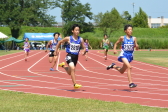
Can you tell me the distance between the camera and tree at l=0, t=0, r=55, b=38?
6912cm

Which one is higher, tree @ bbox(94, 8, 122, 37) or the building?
the building

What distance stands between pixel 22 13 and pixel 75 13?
1645 cm

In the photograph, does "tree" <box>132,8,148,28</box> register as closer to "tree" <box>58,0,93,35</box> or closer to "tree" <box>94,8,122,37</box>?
"tree" <box>58,0,93,35</box>

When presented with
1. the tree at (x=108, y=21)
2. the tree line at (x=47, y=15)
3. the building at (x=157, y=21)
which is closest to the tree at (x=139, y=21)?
the tree line at (x=47, y=15)

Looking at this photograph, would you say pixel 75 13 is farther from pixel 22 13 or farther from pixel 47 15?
pixel 22 13

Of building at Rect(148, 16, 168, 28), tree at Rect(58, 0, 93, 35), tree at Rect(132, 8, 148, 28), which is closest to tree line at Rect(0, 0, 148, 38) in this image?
tree at Rect(58, 0, 93, 35)

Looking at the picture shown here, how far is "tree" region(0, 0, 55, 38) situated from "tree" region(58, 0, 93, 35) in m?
8.12

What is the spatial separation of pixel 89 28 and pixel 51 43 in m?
67.8

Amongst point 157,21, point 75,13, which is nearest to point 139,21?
point 75,13

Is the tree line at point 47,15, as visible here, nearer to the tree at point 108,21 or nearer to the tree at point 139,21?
the tree at point 108,21

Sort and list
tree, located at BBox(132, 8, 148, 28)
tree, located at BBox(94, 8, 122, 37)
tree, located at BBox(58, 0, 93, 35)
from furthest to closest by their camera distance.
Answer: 1. tree, located at BBox(132, 8, 148, 28)
2. tree, located at BBox(58, 0, 93, 35)
3. tree, located at BBox(94, 8, 122, 37)

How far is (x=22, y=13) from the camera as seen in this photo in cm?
7006

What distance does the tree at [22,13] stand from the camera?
6912 centimetres

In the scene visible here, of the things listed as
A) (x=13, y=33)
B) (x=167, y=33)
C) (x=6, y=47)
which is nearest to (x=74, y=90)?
(x=6, y=47)
